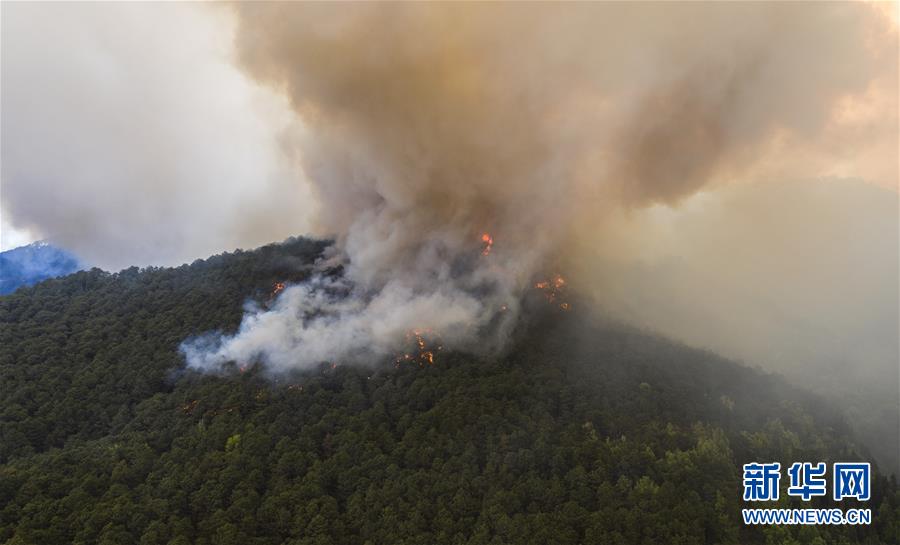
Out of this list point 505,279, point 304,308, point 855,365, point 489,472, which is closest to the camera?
point 489,472

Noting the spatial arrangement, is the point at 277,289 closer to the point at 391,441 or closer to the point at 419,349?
the point at 419,349

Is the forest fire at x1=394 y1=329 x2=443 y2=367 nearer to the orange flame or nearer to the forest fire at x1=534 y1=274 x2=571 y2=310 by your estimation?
the orange flame

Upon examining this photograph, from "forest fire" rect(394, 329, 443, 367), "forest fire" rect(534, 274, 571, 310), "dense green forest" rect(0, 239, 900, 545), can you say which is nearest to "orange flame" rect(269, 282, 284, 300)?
"dense green forest" rect(0, 239, 900, 545)

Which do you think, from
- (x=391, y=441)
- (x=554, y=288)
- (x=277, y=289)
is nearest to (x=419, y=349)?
(x=391, y=441)

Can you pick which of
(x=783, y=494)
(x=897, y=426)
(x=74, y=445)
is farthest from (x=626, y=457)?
(x=897, y=426)

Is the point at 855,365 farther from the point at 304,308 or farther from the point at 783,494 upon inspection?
the point at 304,308

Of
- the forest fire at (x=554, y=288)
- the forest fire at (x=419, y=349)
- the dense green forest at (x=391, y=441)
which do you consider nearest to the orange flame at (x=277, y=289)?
the dense green forest at (x=391, y=441)
